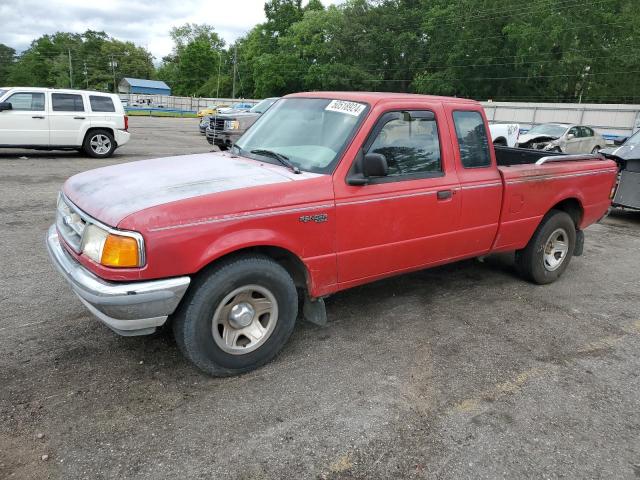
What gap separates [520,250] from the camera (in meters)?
5.40

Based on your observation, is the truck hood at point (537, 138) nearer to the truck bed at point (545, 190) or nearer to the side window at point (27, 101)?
the truck bed at point (545, 190)

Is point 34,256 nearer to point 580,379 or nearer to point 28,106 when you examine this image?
point 580,379

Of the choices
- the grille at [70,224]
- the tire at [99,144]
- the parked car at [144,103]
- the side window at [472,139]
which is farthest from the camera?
the parked car at [144,103]

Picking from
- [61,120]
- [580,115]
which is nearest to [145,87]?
[580,115]

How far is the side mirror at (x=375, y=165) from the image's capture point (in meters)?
3.54

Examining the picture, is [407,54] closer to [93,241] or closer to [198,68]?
[198,68]

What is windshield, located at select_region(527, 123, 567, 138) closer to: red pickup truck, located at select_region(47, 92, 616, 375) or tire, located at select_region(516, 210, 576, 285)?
tire, located at select_region(516, 210, 576, 285)

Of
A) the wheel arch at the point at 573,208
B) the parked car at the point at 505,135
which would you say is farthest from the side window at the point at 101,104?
the parked car at the point at 505,135

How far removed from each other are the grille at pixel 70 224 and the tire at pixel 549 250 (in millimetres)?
4298

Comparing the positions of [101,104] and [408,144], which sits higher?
[101,104]

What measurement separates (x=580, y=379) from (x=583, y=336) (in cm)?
82

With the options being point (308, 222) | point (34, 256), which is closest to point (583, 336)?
point (308, 222)

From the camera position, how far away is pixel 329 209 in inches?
139

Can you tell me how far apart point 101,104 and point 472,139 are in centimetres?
1146
